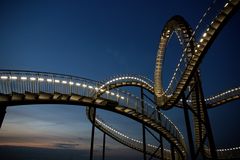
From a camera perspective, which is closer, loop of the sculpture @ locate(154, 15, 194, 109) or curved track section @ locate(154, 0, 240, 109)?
curved track section @ locate(154, 0, 240, 109)

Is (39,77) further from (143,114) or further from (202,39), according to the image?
(202,39)

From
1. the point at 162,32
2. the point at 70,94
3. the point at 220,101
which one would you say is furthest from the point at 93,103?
the point at 220,101

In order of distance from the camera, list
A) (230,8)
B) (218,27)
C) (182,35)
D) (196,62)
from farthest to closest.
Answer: (182,35), (196,62), (218,27), (230,8)

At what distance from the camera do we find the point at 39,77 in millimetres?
17906

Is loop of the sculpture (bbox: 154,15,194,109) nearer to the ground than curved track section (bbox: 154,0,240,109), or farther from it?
farther from it

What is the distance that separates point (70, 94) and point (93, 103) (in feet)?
7.63

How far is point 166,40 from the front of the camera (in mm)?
26891

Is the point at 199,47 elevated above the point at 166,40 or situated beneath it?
situated beneath

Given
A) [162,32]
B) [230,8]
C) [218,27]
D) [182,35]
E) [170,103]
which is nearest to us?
[230,8]

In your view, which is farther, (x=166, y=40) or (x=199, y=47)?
(x=166, y=40)

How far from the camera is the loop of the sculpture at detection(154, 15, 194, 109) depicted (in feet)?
72.1

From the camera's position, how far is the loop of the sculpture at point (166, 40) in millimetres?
21969

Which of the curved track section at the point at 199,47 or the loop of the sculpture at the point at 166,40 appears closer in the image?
the curved track section at the point at 199,47

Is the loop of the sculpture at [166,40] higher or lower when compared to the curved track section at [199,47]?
higher
